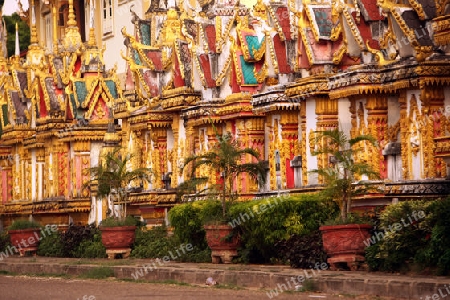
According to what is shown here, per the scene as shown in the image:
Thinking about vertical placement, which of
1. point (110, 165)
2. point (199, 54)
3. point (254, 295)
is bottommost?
point (254, 295)

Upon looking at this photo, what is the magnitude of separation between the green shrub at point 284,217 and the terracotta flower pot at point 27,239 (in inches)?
623

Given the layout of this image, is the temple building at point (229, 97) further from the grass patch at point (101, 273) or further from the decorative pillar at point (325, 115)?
the grass patch at point (101, 273)

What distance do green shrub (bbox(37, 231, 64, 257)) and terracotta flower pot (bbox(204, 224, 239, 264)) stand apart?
11.8 m

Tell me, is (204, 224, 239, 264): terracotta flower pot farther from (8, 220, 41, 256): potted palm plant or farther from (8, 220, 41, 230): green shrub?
(8, 220, 41, 230): green shrub

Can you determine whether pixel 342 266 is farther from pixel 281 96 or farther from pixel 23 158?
pixel 23 158

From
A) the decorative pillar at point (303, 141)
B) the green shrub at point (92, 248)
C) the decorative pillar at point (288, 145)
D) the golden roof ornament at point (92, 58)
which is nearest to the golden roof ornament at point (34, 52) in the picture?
the golden roof ornament at point (92, 58)

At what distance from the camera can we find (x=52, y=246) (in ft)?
144

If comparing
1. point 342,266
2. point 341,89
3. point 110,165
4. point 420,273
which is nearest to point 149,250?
point 110,165

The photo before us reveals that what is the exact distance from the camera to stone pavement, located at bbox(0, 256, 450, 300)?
22.8 m

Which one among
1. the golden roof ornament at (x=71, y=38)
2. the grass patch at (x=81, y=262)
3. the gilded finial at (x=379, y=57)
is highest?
the golden roof ornament at (x=71, y=38)

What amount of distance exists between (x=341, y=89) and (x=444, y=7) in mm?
3739

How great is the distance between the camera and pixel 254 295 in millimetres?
24812

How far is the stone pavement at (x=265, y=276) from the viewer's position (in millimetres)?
22823

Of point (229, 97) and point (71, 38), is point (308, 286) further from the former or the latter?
point (71, 38)
